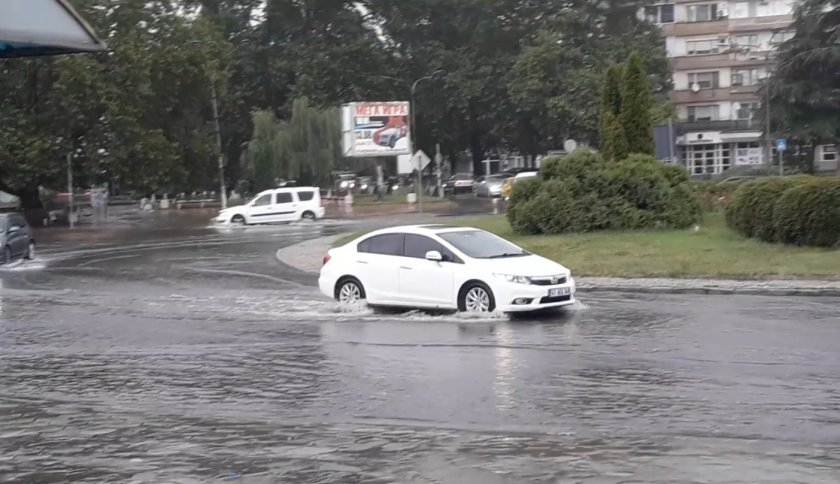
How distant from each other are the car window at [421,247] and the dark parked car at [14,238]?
1744cm

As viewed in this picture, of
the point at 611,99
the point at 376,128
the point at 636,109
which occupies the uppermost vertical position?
the point at 376,128

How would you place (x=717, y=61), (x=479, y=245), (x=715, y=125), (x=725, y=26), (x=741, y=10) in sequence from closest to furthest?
(x=479, y=245) → (x=741, y=10) → (x=725, y=26) → (x=717, y=61) → (x=715, y=125)

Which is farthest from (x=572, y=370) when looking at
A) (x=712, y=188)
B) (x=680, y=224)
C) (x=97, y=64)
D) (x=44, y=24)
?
(x=97, y=64)

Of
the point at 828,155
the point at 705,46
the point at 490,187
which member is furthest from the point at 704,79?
the point at 490,187

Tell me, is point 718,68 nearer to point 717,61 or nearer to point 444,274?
point 717,61

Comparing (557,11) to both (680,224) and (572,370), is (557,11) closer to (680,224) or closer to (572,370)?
(680,224)

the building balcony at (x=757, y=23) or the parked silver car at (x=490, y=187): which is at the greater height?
the building balcony at (x=757, y=23)

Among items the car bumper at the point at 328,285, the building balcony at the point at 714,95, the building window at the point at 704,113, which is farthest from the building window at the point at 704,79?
the car bumper at the point at 328,285

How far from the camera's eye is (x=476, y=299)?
16.8 meters

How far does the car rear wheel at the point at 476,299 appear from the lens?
16688 millimetres

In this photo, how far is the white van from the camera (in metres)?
51.6

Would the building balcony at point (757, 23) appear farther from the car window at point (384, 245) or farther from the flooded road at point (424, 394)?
the car window at point (384, 245)

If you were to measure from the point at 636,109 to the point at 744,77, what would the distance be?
183 feet

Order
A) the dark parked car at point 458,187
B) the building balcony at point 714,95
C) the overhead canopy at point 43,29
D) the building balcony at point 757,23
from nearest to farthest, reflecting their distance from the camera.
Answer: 1. the overhead canopy at point 43,29
2. the dark parked car at point 458,187
3. the building balcony at point 757,23
4. the building balcony at point 714,95
